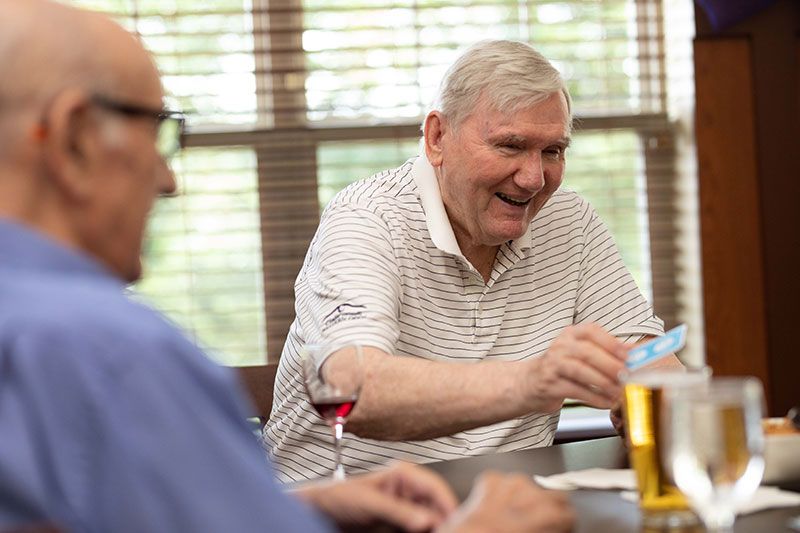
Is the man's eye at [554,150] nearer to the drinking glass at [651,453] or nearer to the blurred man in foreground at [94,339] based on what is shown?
the drinking glass at [651,453]

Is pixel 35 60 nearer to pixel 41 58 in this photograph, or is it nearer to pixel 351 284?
pixel 41 58

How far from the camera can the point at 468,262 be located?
83.6 inches

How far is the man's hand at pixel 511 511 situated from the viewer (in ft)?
3.14

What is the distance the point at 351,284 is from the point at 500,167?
1.42 ft

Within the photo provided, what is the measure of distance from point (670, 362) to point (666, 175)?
6.02 ft

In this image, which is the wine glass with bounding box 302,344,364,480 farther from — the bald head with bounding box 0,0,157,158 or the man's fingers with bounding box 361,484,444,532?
the bald head with bounding box 0,0,157,158

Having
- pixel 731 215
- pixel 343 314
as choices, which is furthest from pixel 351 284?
pixel 731 215

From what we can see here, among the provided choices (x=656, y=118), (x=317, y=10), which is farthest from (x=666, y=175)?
(x=317, y=10)

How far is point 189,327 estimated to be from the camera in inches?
140

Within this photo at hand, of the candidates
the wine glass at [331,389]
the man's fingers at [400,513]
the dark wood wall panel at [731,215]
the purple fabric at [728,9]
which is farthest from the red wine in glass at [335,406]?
the purple fabric at [728,9]

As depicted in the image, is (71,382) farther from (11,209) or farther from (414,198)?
(414,198)

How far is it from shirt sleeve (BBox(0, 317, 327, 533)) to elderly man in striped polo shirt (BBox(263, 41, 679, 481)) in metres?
1.13

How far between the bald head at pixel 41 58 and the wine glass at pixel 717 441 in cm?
55

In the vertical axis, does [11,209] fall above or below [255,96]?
below
